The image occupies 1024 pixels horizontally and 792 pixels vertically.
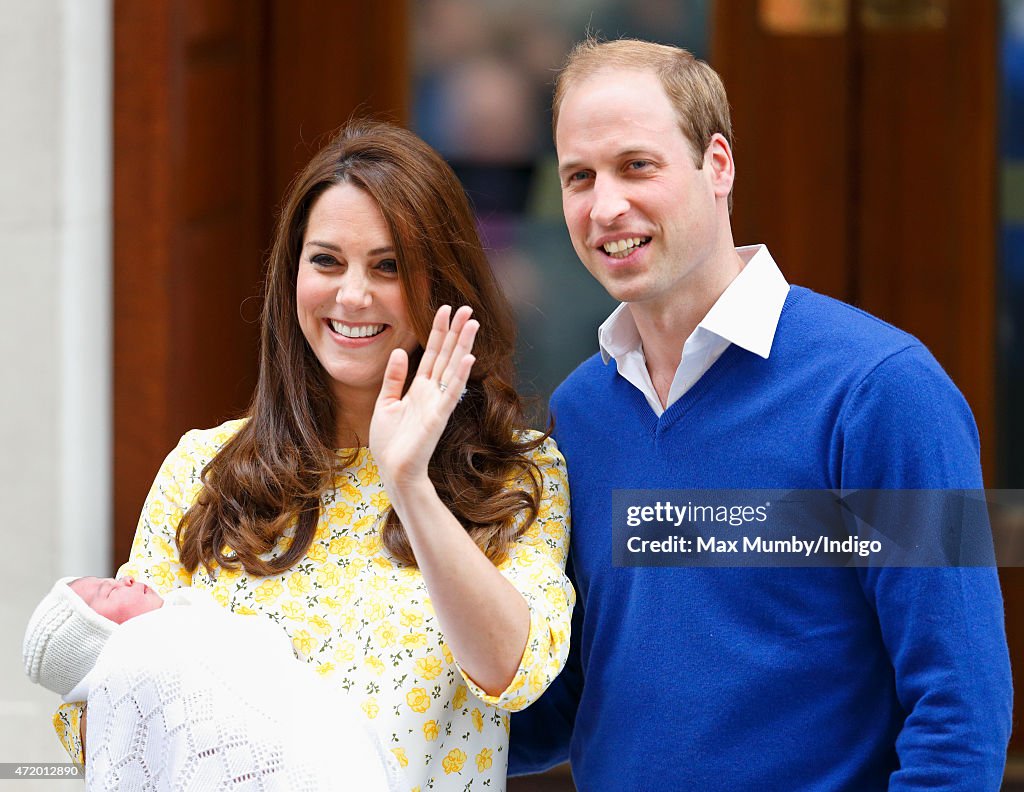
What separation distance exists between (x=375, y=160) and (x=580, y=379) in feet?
1.42

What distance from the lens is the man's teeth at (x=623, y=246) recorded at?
173 centimetres

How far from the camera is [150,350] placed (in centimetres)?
282

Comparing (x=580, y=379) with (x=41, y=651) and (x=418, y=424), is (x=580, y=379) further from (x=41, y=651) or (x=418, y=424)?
(x=41, y=651)

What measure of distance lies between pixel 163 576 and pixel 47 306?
1.12 meters

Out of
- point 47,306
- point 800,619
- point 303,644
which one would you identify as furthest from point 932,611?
point 47,306

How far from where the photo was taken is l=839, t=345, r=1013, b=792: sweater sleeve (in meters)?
1.54

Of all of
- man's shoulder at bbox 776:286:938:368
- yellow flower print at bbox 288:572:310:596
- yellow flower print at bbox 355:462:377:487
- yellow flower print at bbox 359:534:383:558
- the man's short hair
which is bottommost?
yellow flower print at bbox 288:572:310:596

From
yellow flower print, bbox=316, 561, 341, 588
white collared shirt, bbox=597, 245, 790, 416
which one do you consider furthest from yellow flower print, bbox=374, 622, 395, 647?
white collared shirt, bbox=597, 245, 790, 416

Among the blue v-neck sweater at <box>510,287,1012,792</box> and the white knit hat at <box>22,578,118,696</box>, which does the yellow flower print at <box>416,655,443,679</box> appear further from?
the white knit hat at <box>22,578,118,696</box>

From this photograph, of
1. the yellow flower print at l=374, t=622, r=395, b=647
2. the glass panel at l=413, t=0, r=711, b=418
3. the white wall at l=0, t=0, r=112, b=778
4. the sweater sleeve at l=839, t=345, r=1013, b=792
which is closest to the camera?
the sweater sleeve at l=839, t=345, r=1013, b=792

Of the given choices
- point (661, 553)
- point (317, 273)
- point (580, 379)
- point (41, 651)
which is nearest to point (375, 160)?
point (317, 273)

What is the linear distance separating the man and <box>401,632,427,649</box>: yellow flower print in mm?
242

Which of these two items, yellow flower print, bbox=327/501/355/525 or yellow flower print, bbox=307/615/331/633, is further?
yellow flower print, bbox=327/501/355/525

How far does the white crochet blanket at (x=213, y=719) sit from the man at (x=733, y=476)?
1.24ft
